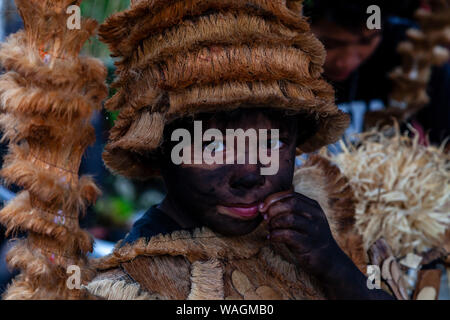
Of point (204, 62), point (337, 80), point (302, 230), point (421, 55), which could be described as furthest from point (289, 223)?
point (421, 55)

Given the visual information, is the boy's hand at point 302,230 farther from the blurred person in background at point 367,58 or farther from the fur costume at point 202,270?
the blurred person in background at point 367,58

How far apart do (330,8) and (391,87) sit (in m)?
1.05

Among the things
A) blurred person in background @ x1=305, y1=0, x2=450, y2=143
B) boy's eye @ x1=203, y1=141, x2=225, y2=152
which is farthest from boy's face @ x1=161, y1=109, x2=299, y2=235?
blurred person in background @ x1=305, y1=0, x2=450, y2=143

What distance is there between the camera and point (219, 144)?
1.28 meters

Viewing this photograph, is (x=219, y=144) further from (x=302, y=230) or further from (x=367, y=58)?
(x=367, y=58)

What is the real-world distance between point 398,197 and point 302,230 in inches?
36.6

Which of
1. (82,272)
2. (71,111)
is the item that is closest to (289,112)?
(71,111)

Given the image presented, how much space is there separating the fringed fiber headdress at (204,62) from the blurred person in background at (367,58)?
126 cm

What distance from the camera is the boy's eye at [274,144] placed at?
1.33 meters

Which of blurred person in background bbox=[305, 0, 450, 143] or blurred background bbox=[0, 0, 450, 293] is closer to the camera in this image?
blurred background bbox=[0, 0, 450, 293]

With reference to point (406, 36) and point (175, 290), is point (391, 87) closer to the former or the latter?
point (406, 36)

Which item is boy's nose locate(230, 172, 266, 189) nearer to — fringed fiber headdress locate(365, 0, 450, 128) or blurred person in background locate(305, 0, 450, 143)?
blurred person in background locate(305, 0, 450, 143)

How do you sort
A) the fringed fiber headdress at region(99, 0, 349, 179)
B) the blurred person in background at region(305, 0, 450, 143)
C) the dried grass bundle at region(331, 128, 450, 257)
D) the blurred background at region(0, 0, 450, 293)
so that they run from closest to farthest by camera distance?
1. the fringed fiber headdress at region(99, 0, 349, 179)
2. the blurred background at region(0, 0, 450, 293)
3. the dried grass bundle at region(331, 128, 450, 257)
4. the blurred person in background at region(305, 0, 450, 143)

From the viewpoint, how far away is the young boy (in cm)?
123
